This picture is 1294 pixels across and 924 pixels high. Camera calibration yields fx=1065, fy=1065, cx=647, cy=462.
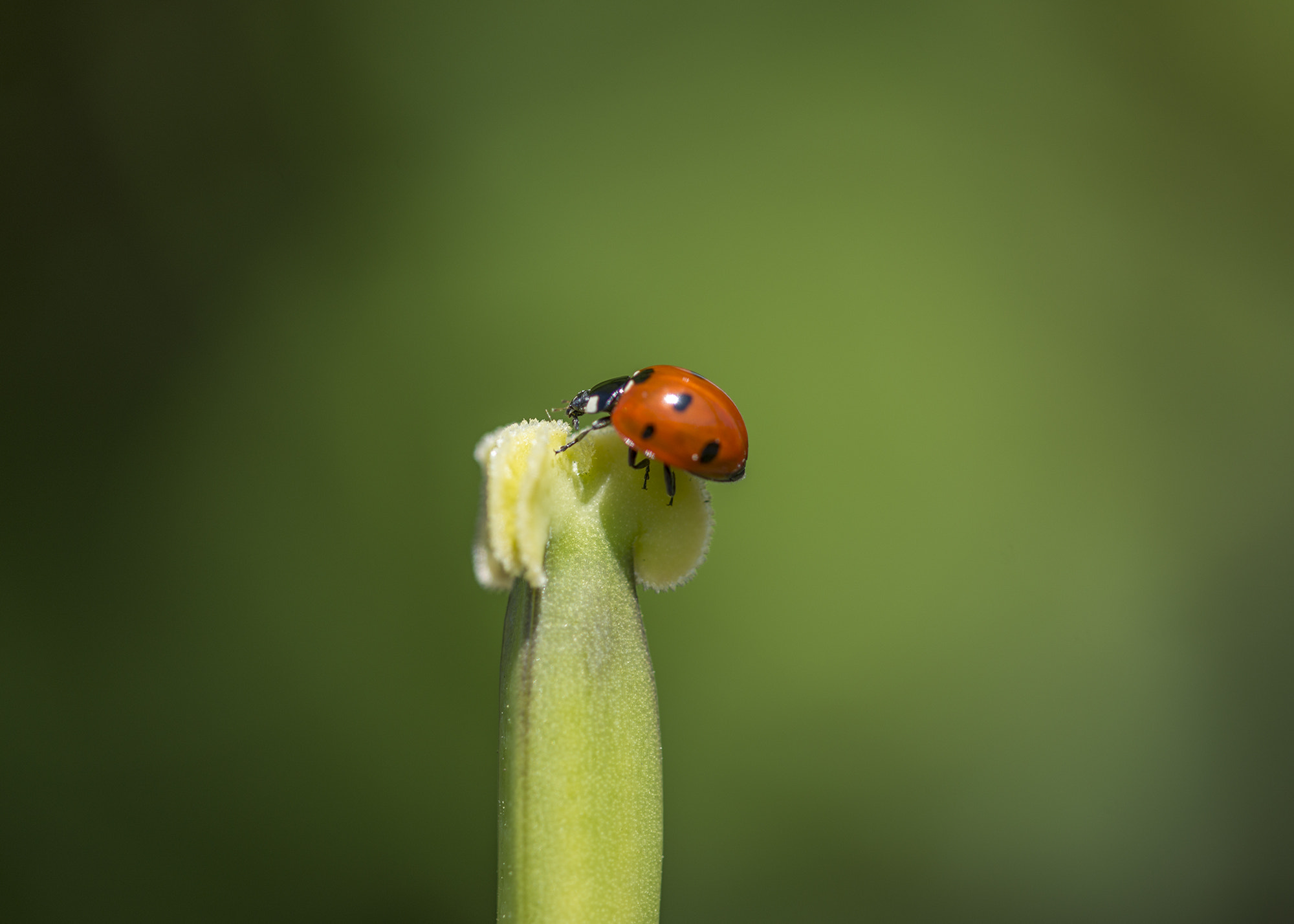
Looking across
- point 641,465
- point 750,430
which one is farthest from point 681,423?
point 750,430

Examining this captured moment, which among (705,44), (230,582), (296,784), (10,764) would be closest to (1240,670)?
(705,44)

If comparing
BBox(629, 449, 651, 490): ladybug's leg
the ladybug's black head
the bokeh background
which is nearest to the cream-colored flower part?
BBox(629, 449, 651, 490): ladybug's leg

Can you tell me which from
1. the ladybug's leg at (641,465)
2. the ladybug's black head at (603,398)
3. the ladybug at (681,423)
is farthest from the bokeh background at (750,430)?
the ladybug's leg at (641,465)

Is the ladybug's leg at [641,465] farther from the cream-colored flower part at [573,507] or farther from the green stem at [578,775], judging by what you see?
the green stem at [578,775]

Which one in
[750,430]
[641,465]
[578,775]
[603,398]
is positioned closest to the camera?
[578,775]

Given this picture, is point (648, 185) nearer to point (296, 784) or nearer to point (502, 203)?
point (502, 203)

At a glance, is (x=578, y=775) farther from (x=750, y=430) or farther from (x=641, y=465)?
(x=750, y=430)
